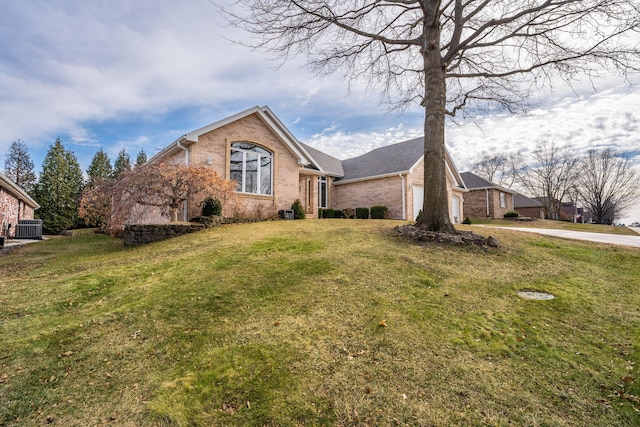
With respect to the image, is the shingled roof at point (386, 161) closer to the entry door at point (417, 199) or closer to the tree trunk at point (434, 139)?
the entry door at point (417, 199)

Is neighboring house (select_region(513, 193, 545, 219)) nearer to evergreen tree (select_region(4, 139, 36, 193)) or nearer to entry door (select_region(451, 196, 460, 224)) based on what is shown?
entry door (select_region(451, 196, 460, 224))

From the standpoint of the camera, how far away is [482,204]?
99.9 ft

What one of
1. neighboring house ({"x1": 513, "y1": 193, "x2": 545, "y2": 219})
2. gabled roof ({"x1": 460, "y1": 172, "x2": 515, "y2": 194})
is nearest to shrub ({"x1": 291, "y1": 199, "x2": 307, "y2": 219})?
gabled roof ({"x1": 460, "y1": 172, "x2": 515, "y2": 194})

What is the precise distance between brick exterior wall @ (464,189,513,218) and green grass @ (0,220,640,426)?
87.3 ft

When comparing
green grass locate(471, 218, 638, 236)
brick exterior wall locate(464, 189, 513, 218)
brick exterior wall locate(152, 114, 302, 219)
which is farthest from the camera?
brick exterior wall locate(464, 189, 513, 218)

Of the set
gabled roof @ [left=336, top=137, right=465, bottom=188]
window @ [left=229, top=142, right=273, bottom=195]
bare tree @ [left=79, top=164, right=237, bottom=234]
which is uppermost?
gabled roof @ [left=336, top=137, right=465, bottom=188]

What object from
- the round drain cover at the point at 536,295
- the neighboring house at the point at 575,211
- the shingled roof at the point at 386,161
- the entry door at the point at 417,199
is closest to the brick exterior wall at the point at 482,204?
the shingled roof at the point at 386,161

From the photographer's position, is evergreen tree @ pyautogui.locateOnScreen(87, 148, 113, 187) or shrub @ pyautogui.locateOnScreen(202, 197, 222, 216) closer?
shrub @ pyautogui.locateOnScreen(202, 197, 222, 216)

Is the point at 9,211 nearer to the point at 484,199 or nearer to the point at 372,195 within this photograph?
the point at 372,195

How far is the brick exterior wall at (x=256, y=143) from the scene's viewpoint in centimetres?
1272

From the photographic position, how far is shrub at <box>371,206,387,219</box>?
19.1m

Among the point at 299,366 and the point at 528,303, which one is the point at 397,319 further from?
the point at 528,303

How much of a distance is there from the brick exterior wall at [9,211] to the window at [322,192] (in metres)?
16.8

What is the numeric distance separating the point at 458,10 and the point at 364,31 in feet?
9.74
